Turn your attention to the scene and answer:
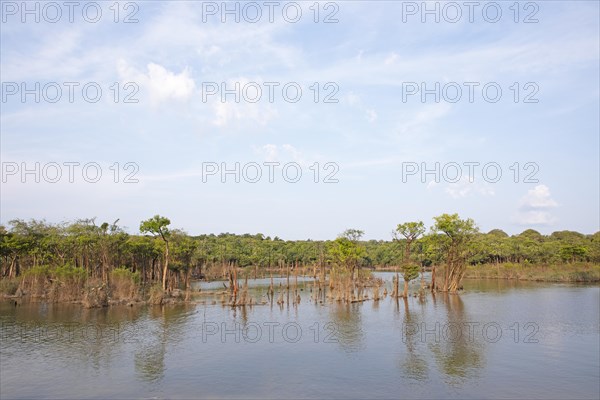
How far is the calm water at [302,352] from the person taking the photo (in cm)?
2125

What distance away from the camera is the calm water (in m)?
21.2

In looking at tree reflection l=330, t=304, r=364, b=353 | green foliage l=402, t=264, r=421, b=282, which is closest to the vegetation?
green foliage l=402, t=264, r=421, b=282

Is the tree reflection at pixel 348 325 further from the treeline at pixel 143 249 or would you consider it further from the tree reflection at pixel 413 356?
the treeline at pixel 143 249

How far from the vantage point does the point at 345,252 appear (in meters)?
57.0

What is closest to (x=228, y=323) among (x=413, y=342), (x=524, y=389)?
(x=413, y=342)

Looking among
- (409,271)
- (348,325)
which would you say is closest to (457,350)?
(348,325)

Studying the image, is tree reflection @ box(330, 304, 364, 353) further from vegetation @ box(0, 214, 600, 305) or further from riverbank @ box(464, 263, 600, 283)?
riverbank @ box(464, 263, 600, 283)

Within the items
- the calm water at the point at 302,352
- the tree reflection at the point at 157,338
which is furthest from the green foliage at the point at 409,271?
the tree reflection at the point at 157,338

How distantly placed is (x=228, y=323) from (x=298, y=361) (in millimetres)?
13260

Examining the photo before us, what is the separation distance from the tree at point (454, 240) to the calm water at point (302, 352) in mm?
14417

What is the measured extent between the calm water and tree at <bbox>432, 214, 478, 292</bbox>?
1442 centimetres

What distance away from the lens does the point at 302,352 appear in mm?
28281

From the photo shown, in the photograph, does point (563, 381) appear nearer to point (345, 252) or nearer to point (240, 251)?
point (345, 252)

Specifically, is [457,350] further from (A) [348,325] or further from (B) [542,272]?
(B) [542,272]
